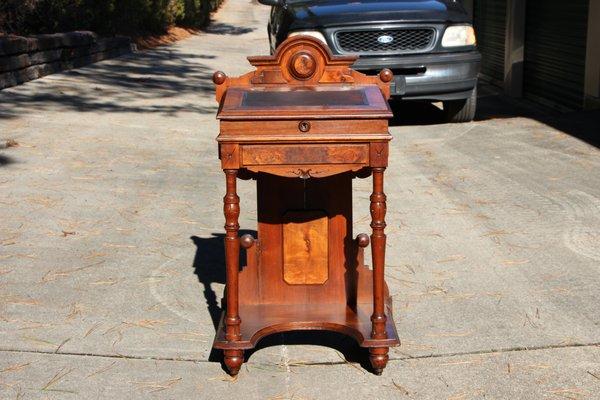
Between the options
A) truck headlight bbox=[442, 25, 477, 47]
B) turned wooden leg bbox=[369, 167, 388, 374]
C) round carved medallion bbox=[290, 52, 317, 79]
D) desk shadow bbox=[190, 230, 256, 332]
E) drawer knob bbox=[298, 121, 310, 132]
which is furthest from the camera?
truck headlight bbox=[442, 25, 477, 47]

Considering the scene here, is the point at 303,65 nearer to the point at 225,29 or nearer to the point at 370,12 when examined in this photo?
the point at 370,12

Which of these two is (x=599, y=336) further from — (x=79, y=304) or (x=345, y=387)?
(x=79, y=304)

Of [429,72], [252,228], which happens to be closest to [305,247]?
[252,228]

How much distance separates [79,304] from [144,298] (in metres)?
0.35

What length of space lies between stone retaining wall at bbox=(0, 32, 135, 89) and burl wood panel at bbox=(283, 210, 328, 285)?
8.29m

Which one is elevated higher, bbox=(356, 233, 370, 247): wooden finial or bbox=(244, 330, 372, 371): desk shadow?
bbox=(356, 233, 370, 247): wooden finial

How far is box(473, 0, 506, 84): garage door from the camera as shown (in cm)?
1588

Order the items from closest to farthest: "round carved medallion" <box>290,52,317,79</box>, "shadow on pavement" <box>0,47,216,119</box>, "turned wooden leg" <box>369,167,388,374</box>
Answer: "turned wooden leg" <box>369,167,388,374</box> < "round carved medallion" <box>290,52,317,79</box> < "shadow on pavement" <box>0,47,216,119</box>

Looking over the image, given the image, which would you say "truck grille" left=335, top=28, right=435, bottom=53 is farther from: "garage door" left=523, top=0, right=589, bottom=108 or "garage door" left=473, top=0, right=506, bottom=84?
"garage door" left=473, top=0, right=506, bottom=84

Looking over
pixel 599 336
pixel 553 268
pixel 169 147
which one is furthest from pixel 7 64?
pixel 599 336

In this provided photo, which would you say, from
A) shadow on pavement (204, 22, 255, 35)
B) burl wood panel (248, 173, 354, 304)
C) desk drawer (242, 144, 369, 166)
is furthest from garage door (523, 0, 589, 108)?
shadow on pavement (204, 22, 255, 35)

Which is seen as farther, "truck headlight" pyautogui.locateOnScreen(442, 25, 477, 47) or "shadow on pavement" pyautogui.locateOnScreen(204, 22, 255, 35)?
"shadow on pavement" pyautogui.locateOnScreen(204, 22, 255, 35)

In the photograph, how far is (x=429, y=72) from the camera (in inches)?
416

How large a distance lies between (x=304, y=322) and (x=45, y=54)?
10240 mm
